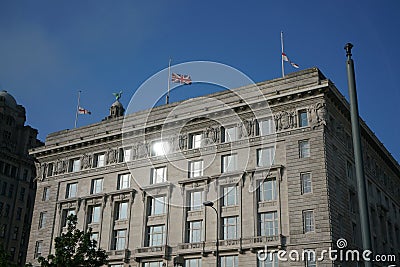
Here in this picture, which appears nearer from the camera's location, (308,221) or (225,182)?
(308,221)

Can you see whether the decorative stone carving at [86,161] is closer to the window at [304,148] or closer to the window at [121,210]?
the window at [121,210]

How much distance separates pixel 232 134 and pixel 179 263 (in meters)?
14.4

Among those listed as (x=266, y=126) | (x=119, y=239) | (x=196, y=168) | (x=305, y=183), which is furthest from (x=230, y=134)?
(x=119, y=239)

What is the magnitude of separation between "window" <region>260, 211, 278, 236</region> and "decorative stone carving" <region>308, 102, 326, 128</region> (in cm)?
927

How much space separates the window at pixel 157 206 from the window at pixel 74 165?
12.6 meters

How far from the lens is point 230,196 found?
48594 mm

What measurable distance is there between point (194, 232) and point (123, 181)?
11.6 meters

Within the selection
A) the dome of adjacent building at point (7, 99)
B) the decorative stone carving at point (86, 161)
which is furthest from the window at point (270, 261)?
the dome of adjacent building at point (7, 99)

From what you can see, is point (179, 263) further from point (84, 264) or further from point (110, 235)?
point (110, 235)

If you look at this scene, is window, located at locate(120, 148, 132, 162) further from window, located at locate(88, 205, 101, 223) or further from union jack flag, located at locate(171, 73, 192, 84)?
union jack flag, located at locate(171, 73, 192, 84)

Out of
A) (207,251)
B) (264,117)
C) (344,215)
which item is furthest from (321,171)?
(207,251)

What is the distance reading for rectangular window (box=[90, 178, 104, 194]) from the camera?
5747cm

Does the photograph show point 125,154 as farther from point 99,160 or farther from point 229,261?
point 229,261

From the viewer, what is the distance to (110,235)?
5372 centimetres
